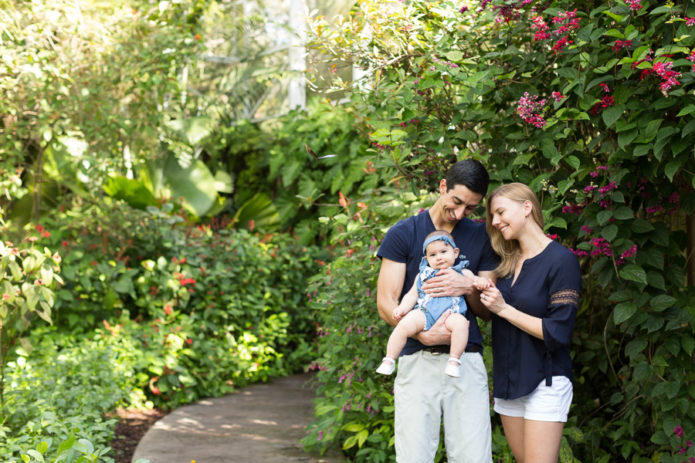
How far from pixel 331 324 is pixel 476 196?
7.94 feet

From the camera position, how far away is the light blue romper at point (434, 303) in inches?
109

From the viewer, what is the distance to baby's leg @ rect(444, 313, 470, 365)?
2.73 metres

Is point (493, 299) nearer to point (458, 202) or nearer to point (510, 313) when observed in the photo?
point (510, 313)

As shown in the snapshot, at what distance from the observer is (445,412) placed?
284 cm

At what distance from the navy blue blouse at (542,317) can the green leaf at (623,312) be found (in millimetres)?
395

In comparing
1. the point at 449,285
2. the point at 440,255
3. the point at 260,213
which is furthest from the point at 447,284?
the point at 260,213

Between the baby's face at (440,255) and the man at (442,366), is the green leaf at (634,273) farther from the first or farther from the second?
the baby's face at (440,255)

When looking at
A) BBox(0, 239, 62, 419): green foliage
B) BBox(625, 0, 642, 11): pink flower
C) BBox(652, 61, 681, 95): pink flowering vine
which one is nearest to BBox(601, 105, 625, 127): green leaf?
BBox(652, 61, 681, 95): pink flowering vine

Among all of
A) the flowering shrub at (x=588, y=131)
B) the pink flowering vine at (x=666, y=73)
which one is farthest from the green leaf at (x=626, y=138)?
the pink flowering vine at (x=666, y=73)

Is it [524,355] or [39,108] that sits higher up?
[39,108]

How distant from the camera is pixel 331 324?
508cm

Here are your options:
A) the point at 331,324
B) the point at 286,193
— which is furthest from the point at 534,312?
the point at 286,193

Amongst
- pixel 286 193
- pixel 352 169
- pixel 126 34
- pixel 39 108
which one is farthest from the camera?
pixel 286 193

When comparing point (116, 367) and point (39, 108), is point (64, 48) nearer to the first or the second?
point (39, 108)
